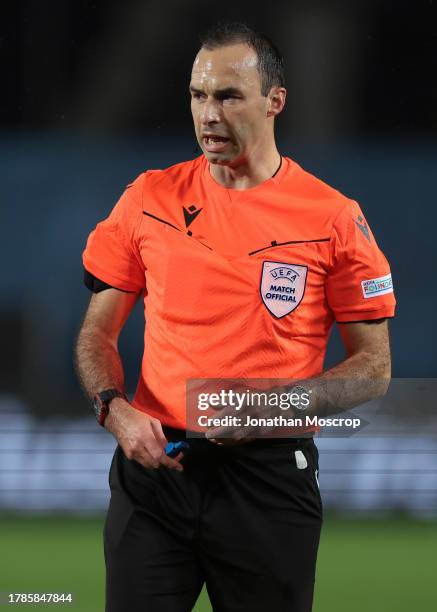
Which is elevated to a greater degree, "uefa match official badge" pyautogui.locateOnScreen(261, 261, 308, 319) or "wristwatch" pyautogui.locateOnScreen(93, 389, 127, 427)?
"uefa match official badge" pyautogui.locateOnScreen(261, 261, 308, 319)

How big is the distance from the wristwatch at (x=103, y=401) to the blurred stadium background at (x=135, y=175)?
174cm

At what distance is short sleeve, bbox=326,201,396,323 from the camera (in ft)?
7.26

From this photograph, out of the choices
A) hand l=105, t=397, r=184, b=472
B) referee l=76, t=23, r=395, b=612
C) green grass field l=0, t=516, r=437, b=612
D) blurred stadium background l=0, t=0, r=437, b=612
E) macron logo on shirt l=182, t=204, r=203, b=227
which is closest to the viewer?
hand l=105, t=397, r=184, b=472

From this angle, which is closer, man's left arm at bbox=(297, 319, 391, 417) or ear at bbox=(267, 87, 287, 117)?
man's left arm at bbox=(297, 319, 391, 417)

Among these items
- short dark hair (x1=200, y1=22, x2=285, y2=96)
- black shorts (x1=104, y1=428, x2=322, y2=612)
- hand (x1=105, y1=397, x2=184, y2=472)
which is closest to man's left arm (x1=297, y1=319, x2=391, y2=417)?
black shorts (x1=104, y1=428, x2=322, y2=612)

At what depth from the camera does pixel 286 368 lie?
219cm

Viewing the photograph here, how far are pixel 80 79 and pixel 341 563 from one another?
6.84ft

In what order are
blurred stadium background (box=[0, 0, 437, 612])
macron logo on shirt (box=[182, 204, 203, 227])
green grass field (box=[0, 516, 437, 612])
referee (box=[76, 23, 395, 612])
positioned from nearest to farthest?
referee (box=[76, 23, 395, 612]) < macron logo on shirt (box=[182, 204, 203, 227]) < green grass field (box=[0, 516, 437, 612]) < blurred stadium background (box=[0, 0, 437, 612])

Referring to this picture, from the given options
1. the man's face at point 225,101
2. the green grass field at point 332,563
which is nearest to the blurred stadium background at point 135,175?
the green grass field at point 332,563

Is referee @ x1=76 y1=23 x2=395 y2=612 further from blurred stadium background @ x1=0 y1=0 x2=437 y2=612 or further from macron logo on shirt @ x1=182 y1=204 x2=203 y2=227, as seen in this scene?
blurred stadium background @ x1=0 y1=0 x2=437 y2=612

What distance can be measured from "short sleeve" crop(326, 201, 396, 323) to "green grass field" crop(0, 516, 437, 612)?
172 cm

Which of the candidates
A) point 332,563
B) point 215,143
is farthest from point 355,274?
point 332,563

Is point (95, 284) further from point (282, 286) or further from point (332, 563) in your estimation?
point (332, 563)

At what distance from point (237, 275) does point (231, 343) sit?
0.14m
